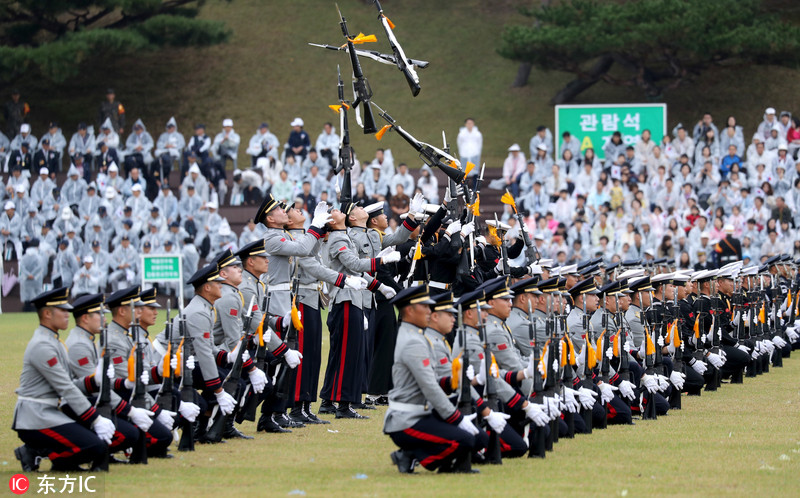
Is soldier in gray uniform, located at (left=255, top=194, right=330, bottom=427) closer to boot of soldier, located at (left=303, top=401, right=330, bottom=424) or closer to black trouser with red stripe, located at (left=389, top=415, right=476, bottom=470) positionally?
boot of soldier, located at (left=303, top=401, right=330, bottom=424)

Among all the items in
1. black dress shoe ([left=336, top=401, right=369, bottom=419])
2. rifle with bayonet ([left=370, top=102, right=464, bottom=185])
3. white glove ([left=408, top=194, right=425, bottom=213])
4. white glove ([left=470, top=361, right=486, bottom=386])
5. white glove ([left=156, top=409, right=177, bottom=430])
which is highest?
rifle with bayonet ([left=370, top=102, right=464, bottom=185])

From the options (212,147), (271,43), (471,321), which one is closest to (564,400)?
(471,321)

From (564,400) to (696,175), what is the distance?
63.6ft

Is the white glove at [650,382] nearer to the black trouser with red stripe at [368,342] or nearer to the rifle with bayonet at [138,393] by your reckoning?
the black trouser with red stripe at [368,342]

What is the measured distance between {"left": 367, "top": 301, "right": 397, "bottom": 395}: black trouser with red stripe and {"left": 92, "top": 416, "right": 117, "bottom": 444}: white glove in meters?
4.98

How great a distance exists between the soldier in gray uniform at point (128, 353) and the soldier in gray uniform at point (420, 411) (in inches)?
70.6

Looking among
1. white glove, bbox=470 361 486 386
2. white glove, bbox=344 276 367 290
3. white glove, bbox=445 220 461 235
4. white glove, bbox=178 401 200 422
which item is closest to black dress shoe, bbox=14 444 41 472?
white glove, bbox=178 401 200 422

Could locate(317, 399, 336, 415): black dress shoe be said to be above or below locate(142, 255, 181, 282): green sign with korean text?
below

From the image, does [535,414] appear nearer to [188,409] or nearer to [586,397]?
[586,397]

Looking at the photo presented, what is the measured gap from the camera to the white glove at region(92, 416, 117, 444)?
27.6ft

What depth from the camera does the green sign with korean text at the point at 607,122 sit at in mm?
30672

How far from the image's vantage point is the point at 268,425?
11047mm

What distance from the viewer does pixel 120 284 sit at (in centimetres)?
2914

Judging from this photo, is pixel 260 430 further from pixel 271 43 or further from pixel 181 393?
pixel 271 43
